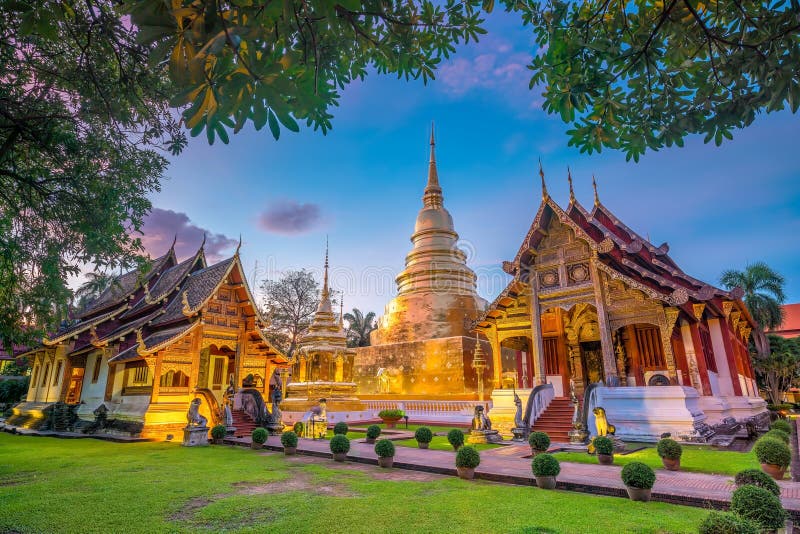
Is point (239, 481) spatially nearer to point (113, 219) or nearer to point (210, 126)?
point (113, 219)

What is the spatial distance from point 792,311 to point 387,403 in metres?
55.0

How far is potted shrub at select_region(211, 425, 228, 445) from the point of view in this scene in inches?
488

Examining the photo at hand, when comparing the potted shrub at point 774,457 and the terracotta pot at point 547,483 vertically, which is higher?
the potted shrub at point 774,457

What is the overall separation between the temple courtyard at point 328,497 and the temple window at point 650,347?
5.80 meters

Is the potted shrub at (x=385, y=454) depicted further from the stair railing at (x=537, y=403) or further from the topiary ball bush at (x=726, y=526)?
the topiary ball bush at (x=726, y=526)

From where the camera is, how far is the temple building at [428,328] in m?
22.5

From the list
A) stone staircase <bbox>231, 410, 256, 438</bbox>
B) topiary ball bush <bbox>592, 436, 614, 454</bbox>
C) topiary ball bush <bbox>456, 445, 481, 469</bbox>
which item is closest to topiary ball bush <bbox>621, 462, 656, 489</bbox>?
topiary ball bush <bbox>456, 445, 481, 469</bbox>

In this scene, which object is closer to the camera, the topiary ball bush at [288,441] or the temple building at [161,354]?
the topiary ball bush at [288,441]

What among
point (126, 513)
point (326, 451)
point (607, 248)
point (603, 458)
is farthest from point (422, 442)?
point (607, 248)

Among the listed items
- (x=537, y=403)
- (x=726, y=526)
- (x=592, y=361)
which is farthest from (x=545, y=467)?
(x=592, y=361)

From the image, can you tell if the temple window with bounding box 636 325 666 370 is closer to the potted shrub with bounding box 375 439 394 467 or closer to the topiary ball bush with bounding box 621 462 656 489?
the topiary ball bush with bounding box 621 462 656 489

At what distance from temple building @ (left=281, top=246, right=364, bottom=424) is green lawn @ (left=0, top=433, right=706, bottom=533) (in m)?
10.8

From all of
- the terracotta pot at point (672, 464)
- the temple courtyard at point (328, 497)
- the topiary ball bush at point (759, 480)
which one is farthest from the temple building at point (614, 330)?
the topiary ball bush at point (759, 480)

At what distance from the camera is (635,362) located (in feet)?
49.6
